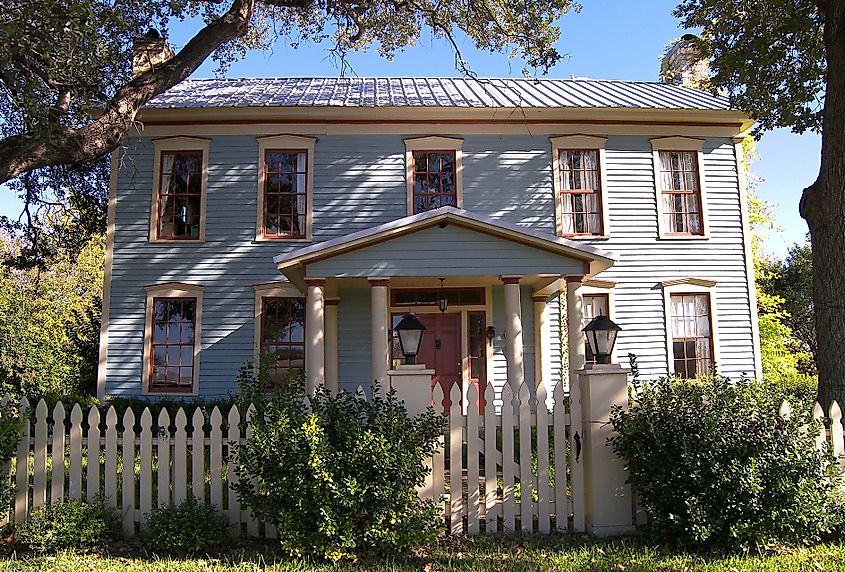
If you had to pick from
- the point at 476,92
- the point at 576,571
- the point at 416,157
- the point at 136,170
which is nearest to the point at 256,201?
the point at 136,170

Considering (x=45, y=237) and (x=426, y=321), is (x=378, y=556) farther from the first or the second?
(x=45, y=237)

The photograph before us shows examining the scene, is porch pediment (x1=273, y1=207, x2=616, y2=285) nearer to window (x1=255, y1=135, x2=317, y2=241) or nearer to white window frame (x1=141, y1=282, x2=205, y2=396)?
window (x1=255, y1=135, x2=317, y2=241)

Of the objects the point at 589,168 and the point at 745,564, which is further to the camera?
the point at 589,168

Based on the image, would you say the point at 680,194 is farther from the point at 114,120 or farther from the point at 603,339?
the point at 114,120

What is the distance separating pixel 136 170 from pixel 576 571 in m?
11.7

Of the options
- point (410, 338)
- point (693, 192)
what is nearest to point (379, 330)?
point (410, 338)

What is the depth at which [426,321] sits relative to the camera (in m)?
13.3

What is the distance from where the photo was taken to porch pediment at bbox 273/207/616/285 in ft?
31.7

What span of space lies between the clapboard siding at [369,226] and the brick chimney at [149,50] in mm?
1708

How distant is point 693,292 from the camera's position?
13414 mm

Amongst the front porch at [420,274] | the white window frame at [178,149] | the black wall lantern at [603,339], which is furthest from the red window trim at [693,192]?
the white window frame at [178,149]

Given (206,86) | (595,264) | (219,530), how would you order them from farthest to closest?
(206,86) < (595,264) < (219,530)

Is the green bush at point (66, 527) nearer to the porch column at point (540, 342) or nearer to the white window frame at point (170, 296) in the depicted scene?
the white window frame at point (170, 296)

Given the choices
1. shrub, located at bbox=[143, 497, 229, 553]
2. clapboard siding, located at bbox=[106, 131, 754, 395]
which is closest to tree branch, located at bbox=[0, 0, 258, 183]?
clapboard siding, located at bbox=[106, 131, 754, 395]
